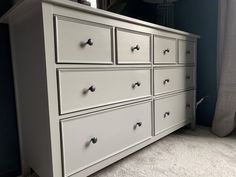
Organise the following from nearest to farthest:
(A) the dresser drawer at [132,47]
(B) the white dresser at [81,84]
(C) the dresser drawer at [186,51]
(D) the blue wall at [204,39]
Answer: (B) the white dresser at [81,84], (A) the dresser drawer at [132,47], (C) the dresser drawer at [186,51], (D) the blue wall at [204,39]

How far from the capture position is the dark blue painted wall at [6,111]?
3.67 ft

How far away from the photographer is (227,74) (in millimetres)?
1677

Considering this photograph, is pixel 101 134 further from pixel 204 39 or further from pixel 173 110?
pixel 204 39

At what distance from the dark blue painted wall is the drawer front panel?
0.48 metres

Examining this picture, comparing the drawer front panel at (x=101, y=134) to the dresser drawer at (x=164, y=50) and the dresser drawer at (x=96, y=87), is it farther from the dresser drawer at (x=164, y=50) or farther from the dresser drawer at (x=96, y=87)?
the dresser drawer at (x=164, y=50)

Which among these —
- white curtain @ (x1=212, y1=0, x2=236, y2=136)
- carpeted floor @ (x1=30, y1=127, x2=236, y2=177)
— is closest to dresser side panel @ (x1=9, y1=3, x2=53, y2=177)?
carpeted floor @ (x1=30, y1=127, x2=236, y2=177)

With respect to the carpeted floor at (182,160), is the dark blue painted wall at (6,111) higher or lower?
higher

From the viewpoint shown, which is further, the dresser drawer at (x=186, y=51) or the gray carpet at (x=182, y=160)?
the dresser drawer at (x=186, y=51)

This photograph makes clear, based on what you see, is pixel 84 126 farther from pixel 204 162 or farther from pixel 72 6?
pixel 204 162

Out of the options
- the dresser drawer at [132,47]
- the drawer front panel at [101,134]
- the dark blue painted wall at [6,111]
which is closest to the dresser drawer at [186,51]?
the dresser drawer at [132,47]

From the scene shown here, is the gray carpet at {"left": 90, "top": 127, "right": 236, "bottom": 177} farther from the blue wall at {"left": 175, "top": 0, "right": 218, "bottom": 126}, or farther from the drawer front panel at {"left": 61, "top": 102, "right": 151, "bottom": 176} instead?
the blue wall at {"left": 175, "top": 0, "right": 218, "bottom": 126}

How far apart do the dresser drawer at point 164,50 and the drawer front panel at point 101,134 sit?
35cm

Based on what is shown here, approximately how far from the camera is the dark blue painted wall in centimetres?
112

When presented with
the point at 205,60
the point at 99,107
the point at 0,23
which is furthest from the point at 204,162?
the point at 0,23
